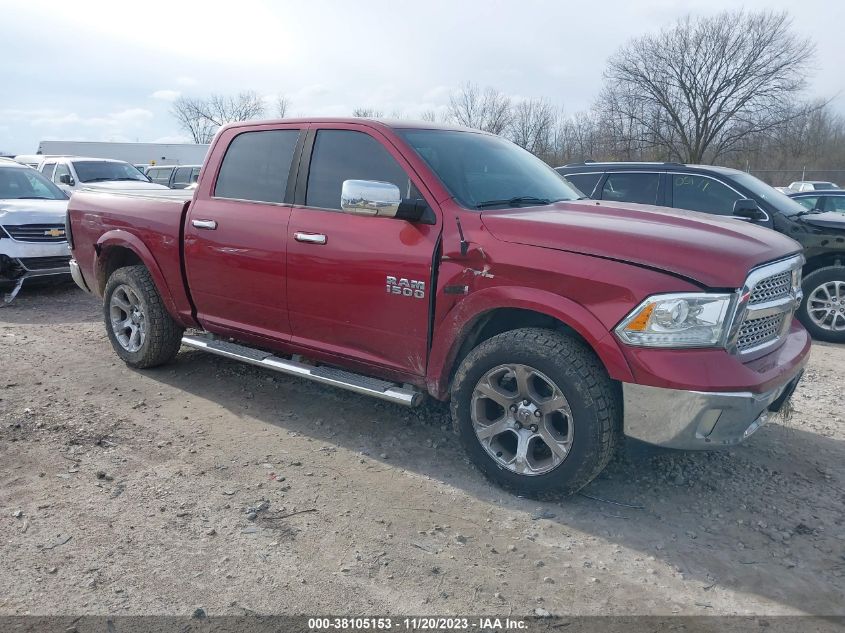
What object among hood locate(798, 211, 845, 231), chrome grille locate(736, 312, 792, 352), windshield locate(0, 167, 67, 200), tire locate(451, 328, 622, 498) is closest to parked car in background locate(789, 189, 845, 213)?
hood locate(798, 211, 845, 231)

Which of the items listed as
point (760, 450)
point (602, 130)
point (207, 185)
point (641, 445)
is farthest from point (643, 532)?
point (602, 130)

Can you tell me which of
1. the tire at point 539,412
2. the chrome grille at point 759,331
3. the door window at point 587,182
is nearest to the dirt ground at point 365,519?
the tire at point 539,412

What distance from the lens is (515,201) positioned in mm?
4023

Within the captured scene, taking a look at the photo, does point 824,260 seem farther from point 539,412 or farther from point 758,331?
point 539,412

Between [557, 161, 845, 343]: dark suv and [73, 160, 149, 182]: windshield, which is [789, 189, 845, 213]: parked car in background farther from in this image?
[73, 160, 149, 182]: windshield

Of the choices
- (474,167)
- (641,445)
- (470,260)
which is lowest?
(641,445)

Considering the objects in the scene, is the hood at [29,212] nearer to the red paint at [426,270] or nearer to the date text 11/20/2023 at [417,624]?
the red paint at [426,270]

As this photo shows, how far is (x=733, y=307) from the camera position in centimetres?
302

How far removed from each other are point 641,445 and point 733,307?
798 millimetres

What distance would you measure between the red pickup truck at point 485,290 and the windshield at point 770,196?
380 cm

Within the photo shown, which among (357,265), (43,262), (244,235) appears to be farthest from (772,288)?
(43,262)

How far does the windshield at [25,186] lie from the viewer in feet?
31.8

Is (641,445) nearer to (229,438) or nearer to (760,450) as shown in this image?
(760,450)

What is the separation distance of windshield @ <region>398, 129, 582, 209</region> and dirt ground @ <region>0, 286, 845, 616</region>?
5.21 feet
